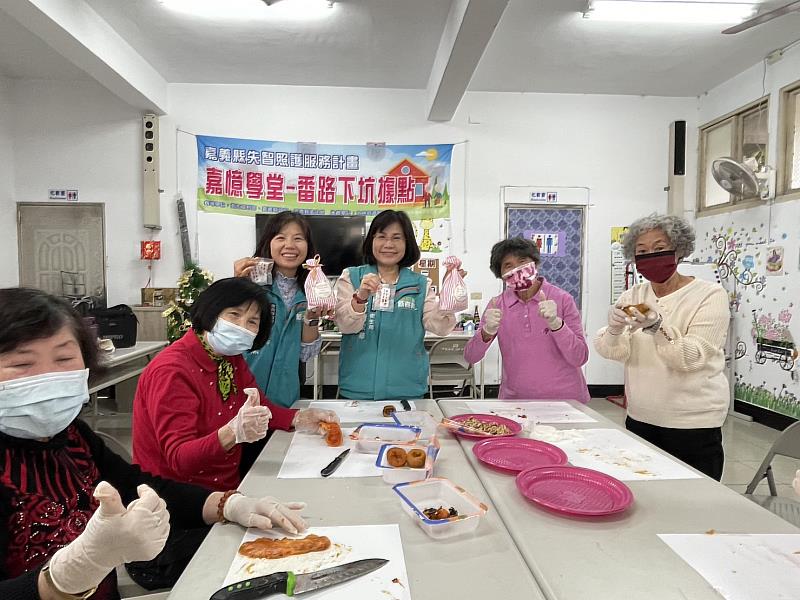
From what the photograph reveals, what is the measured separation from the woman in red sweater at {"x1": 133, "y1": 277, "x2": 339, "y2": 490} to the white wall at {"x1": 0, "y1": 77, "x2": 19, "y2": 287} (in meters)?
5.06

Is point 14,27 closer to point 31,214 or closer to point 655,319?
point 31,214

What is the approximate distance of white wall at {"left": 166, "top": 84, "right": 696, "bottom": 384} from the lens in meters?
5.34

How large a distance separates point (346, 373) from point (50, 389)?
1379 millimetres

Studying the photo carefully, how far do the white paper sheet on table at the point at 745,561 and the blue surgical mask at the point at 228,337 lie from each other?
132 cm

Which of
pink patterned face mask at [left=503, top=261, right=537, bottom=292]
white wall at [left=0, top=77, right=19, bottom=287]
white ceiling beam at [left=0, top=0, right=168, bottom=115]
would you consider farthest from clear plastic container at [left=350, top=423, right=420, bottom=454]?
white wall at [left=0, top=77, right=19, bottom=287]

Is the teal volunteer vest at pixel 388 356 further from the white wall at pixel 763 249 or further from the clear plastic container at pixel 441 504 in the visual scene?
the white wall at pixel 763 249

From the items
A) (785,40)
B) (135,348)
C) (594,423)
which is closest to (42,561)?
(594,423)

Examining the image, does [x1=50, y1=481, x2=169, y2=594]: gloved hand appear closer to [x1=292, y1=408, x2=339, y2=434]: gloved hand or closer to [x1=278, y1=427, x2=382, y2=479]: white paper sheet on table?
[x1=278, y1=427, x2=382, y2=479]: white paper sheet on table

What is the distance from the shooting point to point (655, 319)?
1891 millimetres

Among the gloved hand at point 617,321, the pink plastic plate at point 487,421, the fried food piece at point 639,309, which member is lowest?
the pink plastic plate at point 487,421

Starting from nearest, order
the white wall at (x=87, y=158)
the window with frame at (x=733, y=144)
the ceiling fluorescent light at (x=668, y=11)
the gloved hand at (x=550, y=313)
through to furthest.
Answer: the gloved hand at (x=550, y=313) → the ceiling fluorescent light at (x=668, y=11) → the window with frame at (x=733, y=144) → the white wall at (x=87, y=158)

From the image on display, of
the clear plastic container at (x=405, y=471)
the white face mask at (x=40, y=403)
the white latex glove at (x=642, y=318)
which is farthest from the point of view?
the white latex glove at (x=642, y=318)

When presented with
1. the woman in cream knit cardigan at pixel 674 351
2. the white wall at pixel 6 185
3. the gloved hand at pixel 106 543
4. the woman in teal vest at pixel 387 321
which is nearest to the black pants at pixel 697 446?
the woman in cream knit cardigan at pixel 674 351

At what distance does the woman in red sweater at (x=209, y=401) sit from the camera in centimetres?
140
